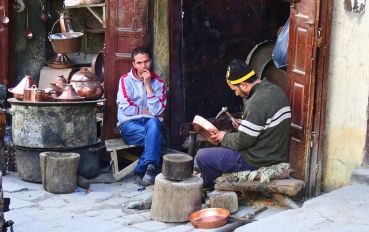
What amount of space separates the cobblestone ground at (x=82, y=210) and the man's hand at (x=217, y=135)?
0.77 m

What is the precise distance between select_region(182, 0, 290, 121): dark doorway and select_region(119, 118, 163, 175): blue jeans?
3.52 feet

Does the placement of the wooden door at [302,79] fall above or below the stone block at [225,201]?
above

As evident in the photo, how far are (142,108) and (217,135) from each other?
5.42 ft

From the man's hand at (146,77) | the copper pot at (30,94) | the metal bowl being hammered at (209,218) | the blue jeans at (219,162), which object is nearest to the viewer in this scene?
the metal bowl being hammered at (209,218)

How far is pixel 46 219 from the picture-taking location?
7820 millimetres

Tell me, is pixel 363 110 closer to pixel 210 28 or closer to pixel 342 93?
pixel 342 93

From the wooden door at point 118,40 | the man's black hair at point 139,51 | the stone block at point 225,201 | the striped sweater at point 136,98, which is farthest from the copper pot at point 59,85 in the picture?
the stone block at point 225,201

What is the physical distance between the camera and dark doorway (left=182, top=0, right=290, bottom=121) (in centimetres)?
1012

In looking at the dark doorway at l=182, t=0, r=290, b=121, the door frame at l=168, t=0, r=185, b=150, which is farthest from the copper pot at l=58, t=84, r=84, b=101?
the dark doorway at l=182, t=0, r=290, b=121

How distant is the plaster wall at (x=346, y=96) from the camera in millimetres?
7492

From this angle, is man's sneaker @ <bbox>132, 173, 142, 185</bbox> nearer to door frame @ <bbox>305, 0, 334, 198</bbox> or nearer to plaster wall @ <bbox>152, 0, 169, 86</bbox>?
plaster wall @ <bbox>152, 0, 169, 86</bbox>

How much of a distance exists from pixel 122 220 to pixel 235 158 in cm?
134

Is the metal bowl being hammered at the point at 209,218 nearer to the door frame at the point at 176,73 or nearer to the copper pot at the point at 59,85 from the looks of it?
the door frame at the point at 176,73

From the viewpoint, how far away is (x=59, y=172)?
8742 mm
